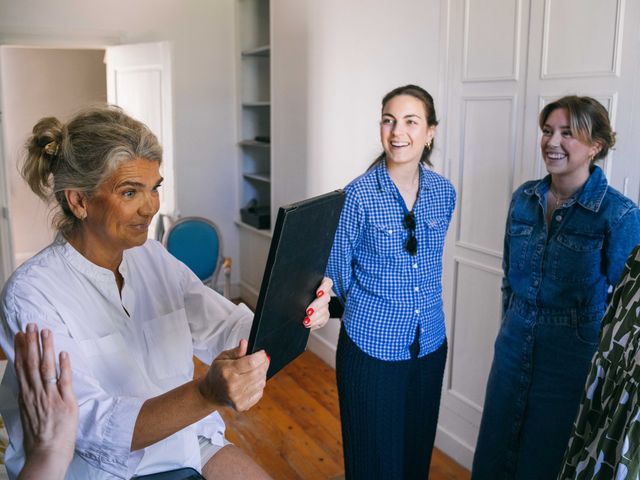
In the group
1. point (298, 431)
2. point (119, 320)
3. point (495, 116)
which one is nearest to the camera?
point (119, 320)

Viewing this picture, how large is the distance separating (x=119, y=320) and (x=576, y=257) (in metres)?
1.30

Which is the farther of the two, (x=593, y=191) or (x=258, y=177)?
(x=258, y=177)

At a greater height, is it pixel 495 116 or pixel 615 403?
pixel 495 116

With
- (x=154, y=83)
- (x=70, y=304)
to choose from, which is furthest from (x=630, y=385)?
(x=154, y=83)

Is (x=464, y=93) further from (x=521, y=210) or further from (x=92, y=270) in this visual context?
(x=92, y=270)

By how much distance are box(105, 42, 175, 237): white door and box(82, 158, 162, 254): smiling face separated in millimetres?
2805

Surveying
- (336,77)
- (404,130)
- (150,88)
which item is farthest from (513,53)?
(150,88)

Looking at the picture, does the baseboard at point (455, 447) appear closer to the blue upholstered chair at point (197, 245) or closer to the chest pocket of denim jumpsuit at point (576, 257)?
the chest pocket of denim jumpsuit at point (576, 257)

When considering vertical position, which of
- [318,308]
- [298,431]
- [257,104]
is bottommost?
[298,431]

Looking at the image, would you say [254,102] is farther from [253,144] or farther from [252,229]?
[252,229]

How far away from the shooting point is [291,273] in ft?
3.88

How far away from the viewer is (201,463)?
161 centimetres

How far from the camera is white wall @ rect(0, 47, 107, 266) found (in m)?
6.30

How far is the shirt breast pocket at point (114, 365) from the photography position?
1.41 metres
